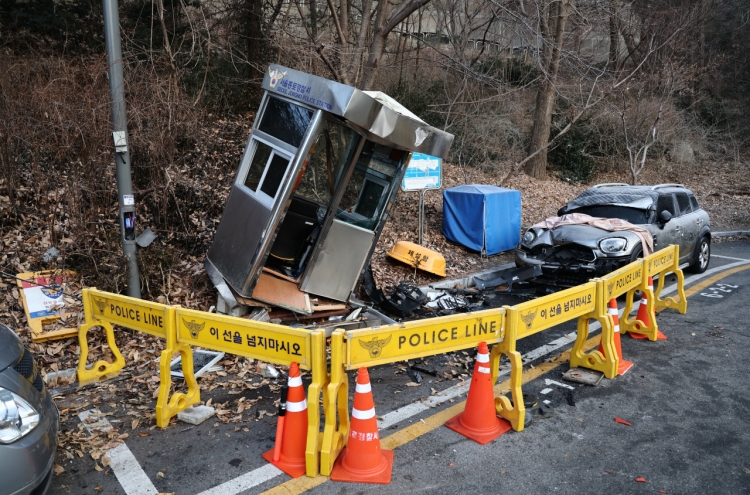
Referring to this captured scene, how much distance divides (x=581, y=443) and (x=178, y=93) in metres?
8.38

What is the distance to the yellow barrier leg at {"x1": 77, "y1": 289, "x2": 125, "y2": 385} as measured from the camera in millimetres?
5090

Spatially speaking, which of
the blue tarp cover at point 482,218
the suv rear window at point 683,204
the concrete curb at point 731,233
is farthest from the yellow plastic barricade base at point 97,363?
the concrete curb at point 731,233

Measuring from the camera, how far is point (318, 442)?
12.6 ft

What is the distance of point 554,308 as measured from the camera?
16.1 ft

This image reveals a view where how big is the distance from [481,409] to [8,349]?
11.6 feet

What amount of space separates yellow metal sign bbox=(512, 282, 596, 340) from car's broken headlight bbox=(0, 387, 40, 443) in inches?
140

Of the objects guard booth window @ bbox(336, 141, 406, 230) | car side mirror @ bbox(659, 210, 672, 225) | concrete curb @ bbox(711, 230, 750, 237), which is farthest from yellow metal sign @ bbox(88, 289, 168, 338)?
concrete curb @ bbox(711, 230, 750, 237)

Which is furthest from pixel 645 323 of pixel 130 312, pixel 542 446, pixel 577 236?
pixel 130 312

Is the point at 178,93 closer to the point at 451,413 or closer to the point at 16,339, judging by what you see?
the point at 16,339

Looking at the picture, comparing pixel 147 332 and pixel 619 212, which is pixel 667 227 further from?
pixel 147 332

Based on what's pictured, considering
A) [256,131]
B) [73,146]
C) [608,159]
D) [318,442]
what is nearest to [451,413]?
[318,442]

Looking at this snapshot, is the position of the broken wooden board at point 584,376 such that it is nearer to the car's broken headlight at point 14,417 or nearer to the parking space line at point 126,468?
the parking space line at point 126,468

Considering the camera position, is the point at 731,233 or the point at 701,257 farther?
the point at 731,233

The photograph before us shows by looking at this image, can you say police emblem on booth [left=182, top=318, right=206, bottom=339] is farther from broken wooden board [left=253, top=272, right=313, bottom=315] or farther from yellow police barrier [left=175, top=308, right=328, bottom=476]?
broken wooden board [left=253, top=272, right=313, bottom=315]
